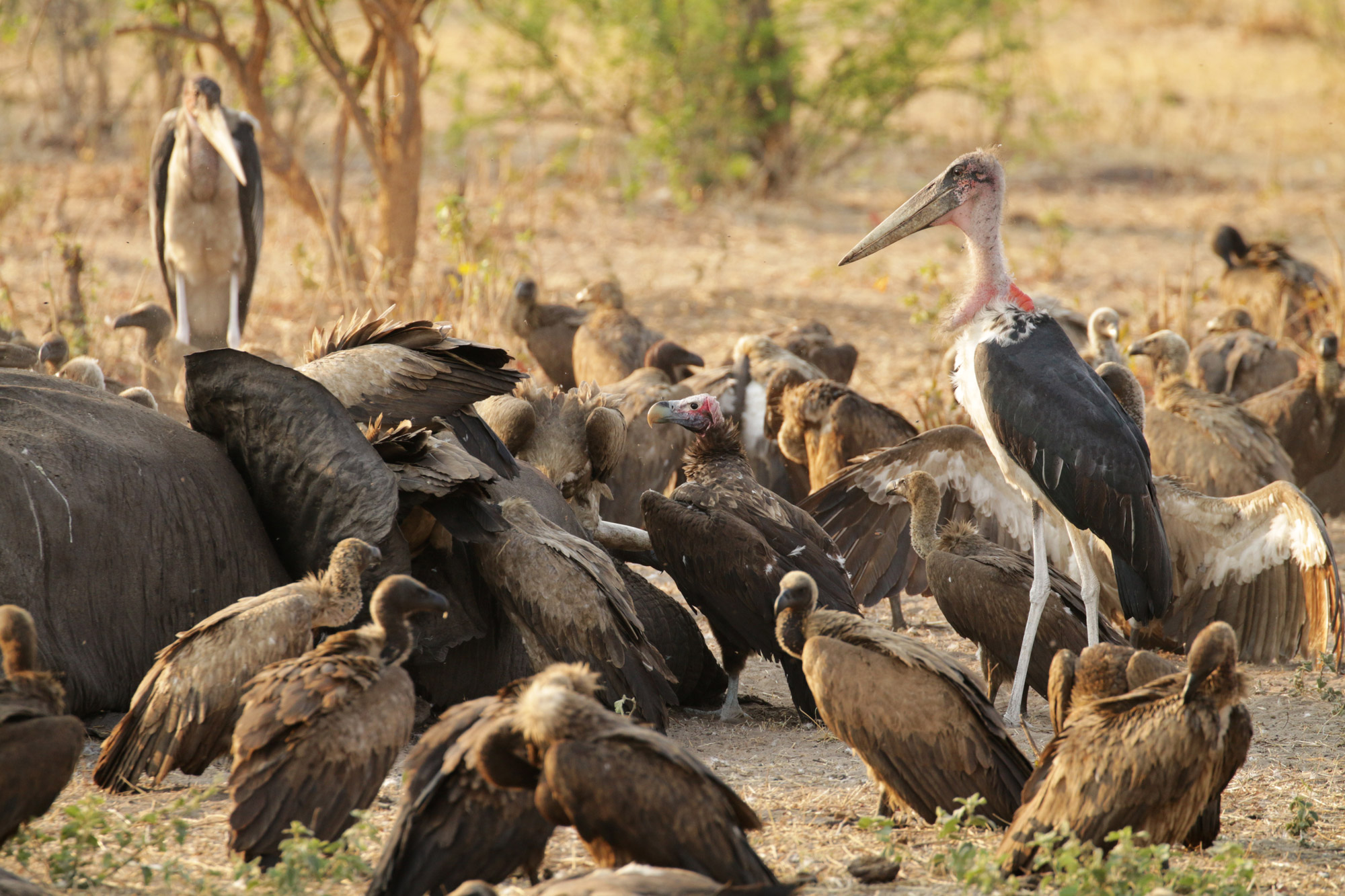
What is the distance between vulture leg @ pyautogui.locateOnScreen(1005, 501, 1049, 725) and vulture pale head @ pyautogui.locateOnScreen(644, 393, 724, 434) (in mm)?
1398

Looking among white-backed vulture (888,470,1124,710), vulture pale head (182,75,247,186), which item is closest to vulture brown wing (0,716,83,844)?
white-backed vulture (888,470,1124,710)

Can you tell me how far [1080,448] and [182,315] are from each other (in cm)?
604

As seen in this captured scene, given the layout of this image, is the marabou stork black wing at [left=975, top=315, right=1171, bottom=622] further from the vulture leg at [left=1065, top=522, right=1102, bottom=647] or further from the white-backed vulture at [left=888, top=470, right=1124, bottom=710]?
the white-backed vulture at [left=888, top=470, right=1124, bottom=710]

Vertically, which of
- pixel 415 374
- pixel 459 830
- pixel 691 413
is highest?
pixel 415 374

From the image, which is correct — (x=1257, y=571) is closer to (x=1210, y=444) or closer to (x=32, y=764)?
(x=1210, y=444)

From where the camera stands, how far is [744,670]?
6.02 metres

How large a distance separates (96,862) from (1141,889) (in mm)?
2313

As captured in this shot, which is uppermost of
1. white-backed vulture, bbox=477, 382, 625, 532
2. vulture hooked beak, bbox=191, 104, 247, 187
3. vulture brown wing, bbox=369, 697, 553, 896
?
vulture hooked beak, bbox=191, 104, 247, 187

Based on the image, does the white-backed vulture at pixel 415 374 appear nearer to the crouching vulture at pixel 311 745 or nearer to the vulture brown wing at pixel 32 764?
the crouching vulture at pixel 311 745

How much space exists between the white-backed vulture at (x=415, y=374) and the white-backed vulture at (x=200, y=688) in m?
1.19

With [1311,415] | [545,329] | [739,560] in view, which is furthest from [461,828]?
[545,329]

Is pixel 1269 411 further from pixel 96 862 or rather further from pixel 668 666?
pixel 96 862

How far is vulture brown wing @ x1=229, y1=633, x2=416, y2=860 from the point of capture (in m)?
3.19

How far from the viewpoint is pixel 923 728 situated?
12.6 ft
